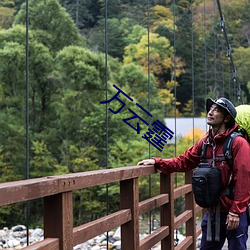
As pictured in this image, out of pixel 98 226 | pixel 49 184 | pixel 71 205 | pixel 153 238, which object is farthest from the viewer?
pixel 153 238

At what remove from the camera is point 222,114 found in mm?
2010

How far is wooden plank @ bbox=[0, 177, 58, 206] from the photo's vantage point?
115 cm

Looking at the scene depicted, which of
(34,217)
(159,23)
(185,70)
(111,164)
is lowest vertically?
(34,217)

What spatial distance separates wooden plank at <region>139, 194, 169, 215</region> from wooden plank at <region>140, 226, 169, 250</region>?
0.31ft

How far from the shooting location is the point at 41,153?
15000 mm

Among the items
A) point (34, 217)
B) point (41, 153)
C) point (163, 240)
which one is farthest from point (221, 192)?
point (41, 153)

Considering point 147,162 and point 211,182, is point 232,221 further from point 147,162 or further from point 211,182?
point 147,162

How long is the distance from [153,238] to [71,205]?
2.92 ft

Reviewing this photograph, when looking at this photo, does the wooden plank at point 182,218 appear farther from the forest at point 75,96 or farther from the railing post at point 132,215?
the forest at point 75,96

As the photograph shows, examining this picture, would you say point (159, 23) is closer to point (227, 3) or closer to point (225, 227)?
point (227, 3)

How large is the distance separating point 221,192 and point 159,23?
53.9 ft

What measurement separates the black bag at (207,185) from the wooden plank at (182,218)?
79 cm

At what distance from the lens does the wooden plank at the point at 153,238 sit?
2.18 meters

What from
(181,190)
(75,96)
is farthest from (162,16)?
(181,190)
